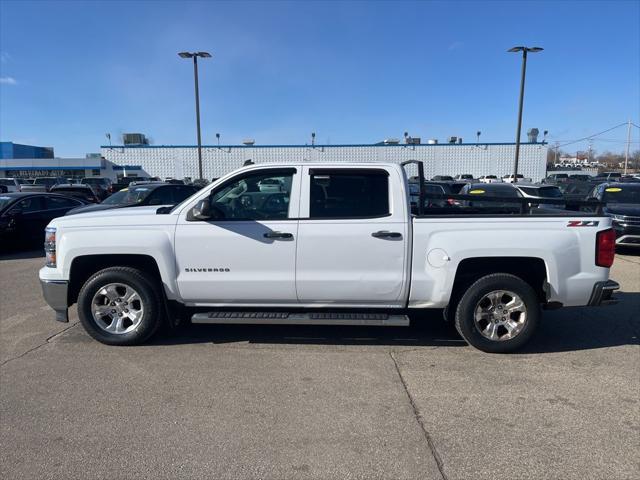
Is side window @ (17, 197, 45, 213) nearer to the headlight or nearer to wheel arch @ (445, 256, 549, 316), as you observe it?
the headlight

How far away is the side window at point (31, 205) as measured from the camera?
11.3 metres

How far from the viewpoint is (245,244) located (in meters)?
4.47

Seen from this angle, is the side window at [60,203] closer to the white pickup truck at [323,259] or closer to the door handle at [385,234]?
the white pickup truck at [323,259]

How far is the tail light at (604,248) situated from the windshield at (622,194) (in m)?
8.05

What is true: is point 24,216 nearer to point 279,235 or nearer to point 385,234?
point 279,235

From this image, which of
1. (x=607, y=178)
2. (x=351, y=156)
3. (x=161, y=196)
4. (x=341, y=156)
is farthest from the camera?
(x=341, y=156)

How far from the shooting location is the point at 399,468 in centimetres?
280

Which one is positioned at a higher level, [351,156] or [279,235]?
[351,156]

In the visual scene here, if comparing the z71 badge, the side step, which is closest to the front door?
the side step

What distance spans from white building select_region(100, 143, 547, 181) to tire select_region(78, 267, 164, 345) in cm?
4378

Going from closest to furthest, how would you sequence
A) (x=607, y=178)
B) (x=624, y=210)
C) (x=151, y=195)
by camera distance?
(x=624, y=210) < (x=151, y=195) < (x=607, y=178)

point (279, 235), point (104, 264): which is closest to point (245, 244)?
point (279, 235)

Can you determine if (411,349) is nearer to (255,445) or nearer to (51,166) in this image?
(255,445)

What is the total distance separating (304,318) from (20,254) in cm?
963
